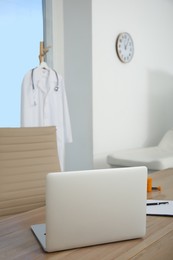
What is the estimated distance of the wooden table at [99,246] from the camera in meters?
0.79

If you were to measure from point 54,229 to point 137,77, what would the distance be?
3.36 m

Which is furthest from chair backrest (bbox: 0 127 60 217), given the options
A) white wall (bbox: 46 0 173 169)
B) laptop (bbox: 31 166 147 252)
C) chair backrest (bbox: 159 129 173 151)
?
chair backrest (bbox: 159 129 173 151)

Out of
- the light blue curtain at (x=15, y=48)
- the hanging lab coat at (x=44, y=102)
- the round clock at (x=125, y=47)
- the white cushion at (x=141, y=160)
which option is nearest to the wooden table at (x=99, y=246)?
the hanging lab coat at (x=44, y=102)

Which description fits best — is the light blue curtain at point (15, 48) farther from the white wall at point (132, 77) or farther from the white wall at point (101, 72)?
the white wall at point (132, 77)

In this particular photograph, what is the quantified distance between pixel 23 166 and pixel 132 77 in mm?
2563

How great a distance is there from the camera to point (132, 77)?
383 centimetres

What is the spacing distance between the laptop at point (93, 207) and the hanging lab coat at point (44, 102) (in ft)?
6.11

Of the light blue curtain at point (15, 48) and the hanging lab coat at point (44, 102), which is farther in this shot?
the light blue curtain at point (15, 48)

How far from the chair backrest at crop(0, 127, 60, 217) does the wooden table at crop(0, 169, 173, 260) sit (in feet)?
1.66

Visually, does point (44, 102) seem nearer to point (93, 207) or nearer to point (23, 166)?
point (23, 166)

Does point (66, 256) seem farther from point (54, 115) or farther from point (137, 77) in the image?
point (137, 77)

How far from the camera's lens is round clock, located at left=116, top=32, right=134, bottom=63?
352 centimetres

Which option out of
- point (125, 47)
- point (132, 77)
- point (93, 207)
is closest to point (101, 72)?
point (125, 47)

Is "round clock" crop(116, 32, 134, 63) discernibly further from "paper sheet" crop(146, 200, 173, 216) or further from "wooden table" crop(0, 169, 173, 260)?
"wooden table" crop(0, 169, 173, 260)
